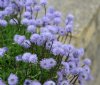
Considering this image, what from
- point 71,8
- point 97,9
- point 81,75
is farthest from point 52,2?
point 81,75

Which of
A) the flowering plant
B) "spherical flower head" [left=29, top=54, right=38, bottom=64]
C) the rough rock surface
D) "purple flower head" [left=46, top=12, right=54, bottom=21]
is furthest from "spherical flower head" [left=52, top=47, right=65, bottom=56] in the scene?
the rough rock surface

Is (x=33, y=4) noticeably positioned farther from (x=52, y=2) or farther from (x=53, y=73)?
(x=52, y=2)

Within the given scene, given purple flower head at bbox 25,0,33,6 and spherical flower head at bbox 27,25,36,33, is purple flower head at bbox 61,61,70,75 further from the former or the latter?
purple flower head at bbox 25,0,33,6

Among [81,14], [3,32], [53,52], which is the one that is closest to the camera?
[53,52]

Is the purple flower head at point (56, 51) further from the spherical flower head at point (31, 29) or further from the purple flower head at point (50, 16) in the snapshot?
the purple flower head at point (50, 16)

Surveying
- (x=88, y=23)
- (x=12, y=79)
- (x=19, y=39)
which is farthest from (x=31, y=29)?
(x=88, y=23)

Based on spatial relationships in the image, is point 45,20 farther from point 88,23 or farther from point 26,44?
point 88,23
